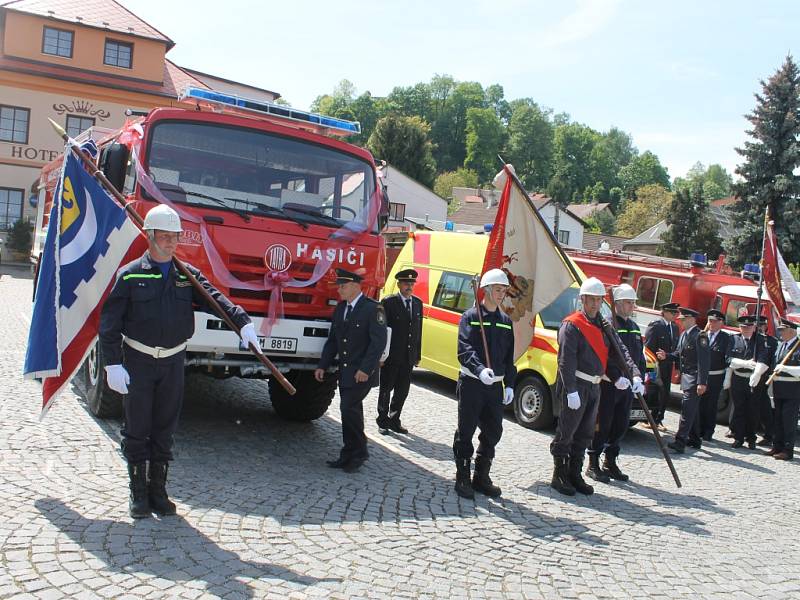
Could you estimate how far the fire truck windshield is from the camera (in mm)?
6512

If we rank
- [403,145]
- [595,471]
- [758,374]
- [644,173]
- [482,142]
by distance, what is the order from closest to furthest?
1. [595,471]
2. [758,374]
3. [403,145]
4. [482,142]
5. [644,173]

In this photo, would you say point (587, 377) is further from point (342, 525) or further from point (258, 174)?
point (258, 174)

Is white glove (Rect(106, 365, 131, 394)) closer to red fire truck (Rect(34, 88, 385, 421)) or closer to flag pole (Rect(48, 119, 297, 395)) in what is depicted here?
flag pole (Rect(48, 119, 297, 395))

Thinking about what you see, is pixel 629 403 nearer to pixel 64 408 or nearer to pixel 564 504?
pixel 564 504

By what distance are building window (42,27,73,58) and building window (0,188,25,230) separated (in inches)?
256

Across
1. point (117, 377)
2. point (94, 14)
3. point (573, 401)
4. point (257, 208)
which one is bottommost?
point (573, 401)

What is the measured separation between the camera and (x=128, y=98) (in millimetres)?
34156

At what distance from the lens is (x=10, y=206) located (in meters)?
33.0

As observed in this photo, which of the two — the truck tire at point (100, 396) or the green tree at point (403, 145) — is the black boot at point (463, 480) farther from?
the green tree at point (403, 145)

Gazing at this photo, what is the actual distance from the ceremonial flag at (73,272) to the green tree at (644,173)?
111 metres

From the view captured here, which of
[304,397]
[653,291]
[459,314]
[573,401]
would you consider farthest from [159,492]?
[653,291]

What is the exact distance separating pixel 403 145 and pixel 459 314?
177 ft

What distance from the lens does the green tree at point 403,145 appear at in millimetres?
62812

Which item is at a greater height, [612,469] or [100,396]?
[100,396]
